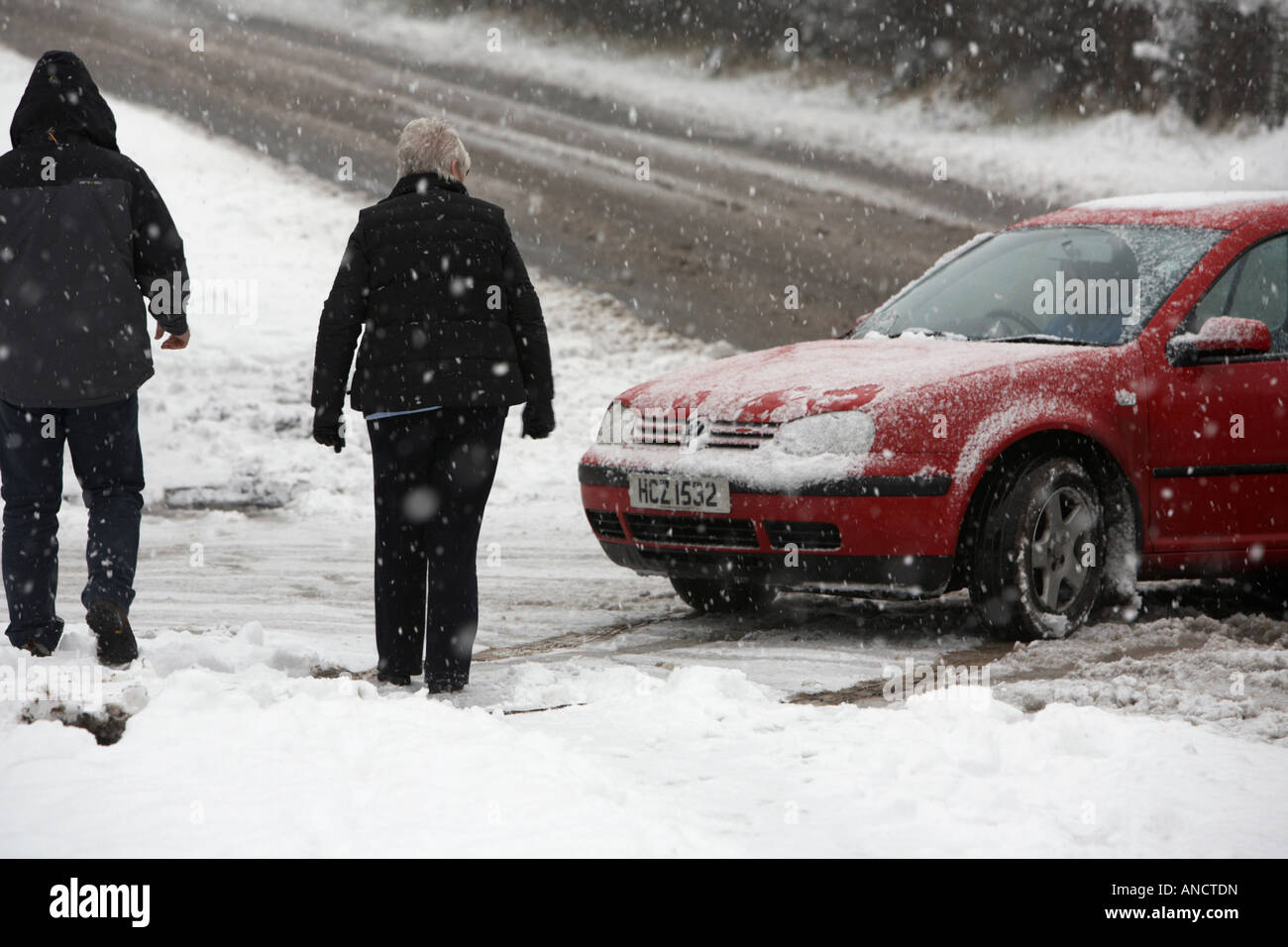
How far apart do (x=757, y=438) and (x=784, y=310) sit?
7.68 meters

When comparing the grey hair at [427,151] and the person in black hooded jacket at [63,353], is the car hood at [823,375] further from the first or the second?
the person in black hooded jacket at [63,353]

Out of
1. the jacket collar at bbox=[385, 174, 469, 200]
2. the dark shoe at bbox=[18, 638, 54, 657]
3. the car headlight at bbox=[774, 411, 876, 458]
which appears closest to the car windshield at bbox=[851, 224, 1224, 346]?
the car headlight at bbox=[774, 411, 876, 458]

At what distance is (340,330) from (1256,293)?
3631mm

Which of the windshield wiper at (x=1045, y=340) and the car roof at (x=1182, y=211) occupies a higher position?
the car roof at (x=1182, y=211)

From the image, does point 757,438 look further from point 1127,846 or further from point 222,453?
point 222,453

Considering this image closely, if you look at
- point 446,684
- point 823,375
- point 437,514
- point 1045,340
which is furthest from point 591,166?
point 446,684

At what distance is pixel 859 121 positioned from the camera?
2064 centimetres

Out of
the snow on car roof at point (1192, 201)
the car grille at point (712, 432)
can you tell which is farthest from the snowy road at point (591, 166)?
the car grille at point (712, 432)

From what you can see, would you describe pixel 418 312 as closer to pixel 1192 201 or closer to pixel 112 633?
pixel 112 633

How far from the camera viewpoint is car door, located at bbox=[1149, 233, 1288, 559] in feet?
19.3

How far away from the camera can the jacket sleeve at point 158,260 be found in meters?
5.09

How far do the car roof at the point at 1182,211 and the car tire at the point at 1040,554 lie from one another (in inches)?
53.8

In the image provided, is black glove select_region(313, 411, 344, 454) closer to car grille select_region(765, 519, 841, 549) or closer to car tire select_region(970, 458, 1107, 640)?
car grille select_region(765, 519, 841, 549)

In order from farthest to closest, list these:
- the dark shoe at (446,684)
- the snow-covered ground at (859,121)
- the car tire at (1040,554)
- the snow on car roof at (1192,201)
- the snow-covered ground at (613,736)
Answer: the snow-covered ground at (859,121) → the snow on car roof at (1192,201) → the car tire at (1040,554) → the dark shoe at (446,684) → the snow-covered ground at (613,736)
